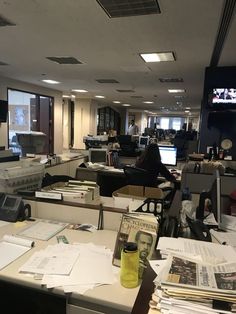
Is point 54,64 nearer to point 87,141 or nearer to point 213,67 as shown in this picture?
point 87,141

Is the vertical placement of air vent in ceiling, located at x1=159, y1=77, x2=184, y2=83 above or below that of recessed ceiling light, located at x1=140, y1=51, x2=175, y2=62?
above

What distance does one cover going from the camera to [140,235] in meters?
1.37

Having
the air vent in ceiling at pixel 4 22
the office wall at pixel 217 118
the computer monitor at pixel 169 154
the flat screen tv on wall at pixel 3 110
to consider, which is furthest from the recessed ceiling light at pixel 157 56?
the flat screen tv on wall at pixel 3 110

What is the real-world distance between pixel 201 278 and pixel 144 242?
39 cm

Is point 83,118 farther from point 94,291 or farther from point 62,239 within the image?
point 94,291

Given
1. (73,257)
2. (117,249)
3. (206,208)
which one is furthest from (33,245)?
(206,208)

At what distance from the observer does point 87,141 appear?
6258mm

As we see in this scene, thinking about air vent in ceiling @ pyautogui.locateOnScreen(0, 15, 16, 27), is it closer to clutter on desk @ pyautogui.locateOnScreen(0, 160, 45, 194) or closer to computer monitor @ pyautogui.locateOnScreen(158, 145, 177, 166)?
clutter on desk @ pyautogui.locateOnScreen(0, 160, 45, 194)

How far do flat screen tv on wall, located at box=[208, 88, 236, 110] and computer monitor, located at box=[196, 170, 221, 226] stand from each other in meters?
3.00

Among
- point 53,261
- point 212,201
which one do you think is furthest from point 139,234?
point 212,201

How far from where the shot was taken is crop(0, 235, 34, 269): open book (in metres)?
1.39

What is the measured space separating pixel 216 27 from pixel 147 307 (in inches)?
111

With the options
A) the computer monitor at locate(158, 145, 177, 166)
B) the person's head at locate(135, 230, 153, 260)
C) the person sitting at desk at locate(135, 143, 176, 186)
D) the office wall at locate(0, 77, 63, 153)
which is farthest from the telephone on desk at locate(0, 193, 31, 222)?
the office wall at locate(0, 77, 63, 153)

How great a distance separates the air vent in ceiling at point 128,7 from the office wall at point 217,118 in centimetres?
253
